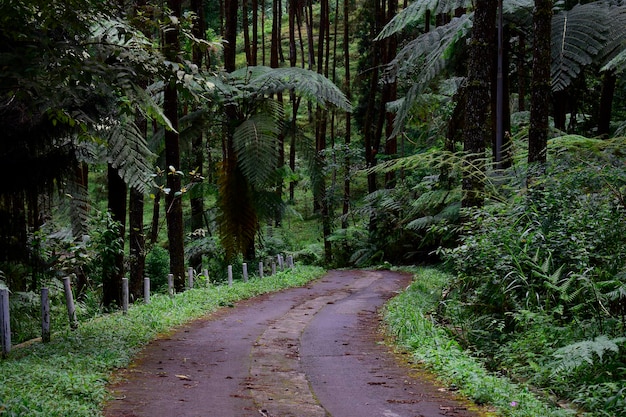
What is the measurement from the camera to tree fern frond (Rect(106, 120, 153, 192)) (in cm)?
920

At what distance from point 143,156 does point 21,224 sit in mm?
2244

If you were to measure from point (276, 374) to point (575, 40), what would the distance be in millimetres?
8275

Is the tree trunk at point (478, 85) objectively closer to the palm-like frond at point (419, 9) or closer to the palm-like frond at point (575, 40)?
the palm-like frond at point (575, 40)

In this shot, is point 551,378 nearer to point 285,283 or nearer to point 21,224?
point 21,224

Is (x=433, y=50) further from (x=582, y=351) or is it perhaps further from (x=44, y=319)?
(x=44, y=319)

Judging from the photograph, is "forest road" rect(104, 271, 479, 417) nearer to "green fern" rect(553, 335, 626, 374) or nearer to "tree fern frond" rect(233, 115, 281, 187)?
"green fern" rect(553, 335, 626, 374)

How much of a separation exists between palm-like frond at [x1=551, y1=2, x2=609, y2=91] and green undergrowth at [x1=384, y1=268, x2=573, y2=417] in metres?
4.51

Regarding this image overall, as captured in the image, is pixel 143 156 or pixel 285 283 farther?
pixel 285 283

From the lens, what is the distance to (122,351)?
7.80 meters

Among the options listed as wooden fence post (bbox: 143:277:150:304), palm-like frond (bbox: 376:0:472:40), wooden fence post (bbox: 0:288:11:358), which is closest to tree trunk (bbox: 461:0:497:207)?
palm-like frond (bbox: 376:0:472:40)

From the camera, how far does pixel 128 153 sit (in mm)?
9266

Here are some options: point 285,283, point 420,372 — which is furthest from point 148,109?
point 285,283

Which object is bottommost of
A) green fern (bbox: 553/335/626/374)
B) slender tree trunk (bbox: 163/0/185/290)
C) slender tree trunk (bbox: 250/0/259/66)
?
green fern (bbox: 553/335/626/374)

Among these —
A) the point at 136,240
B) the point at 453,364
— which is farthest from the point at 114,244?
the point at 453,364
